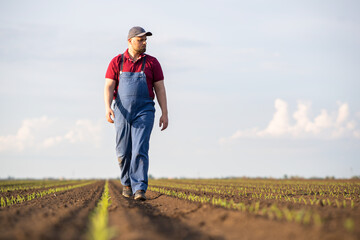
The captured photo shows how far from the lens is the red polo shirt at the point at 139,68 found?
6555 millimetres

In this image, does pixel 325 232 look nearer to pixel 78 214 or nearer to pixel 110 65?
pixel 78 214

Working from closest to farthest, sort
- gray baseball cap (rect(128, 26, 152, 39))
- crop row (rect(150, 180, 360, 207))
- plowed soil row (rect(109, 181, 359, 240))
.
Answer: plowed soil row (rect(109, 181, 359, 240)) → crop row (rect(150, 180, 360, 207)) → gray baseball cap (rect(128, 26, 152, 39))

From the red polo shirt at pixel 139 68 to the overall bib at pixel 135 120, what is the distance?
0.07 m

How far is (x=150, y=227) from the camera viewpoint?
134 inches

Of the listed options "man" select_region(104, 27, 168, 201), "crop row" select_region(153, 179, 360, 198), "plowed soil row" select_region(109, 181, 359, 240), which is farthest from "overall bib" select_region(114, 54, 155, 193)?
"crop row" select_region(153, 179, 360, 198)

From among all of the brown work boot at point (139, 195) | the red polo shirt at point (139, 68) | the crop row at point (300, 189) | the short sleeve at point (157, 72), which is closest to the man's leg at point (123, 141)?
the red polo shirt at point (139, 68)

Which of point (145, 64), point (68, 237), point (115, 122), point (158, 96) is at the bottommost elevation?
point (68, 237)

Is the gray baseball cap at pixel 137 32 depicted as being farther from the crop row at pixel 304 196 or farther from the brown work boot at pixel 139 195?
the crop row at pixel 304 196

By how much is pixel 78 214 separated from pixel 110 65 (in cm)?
302

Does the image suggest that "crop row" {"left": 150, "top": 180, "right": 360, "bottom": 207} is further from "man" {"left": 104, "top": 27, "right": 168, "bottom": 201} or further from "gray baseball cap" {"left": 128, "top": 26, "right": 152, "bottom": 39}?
"gray baseball cap" {"left": 128, "top": 26, "right": 152, "bottom": 39}

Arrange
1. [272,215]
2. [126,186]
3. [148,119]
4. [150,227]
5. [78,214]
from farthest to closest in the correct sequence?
[126,186] < [148,119] < [78,214] < [272,215] < [150,227]

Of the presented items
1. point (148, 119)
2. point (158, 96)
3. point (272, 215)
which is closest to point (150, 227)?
point (272, 215)

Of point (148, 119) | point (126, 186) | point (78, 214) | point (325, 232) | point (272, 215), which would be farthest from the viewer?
point (126, 186)

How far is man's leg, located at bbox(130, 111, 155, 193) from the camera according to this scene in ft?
20.7
